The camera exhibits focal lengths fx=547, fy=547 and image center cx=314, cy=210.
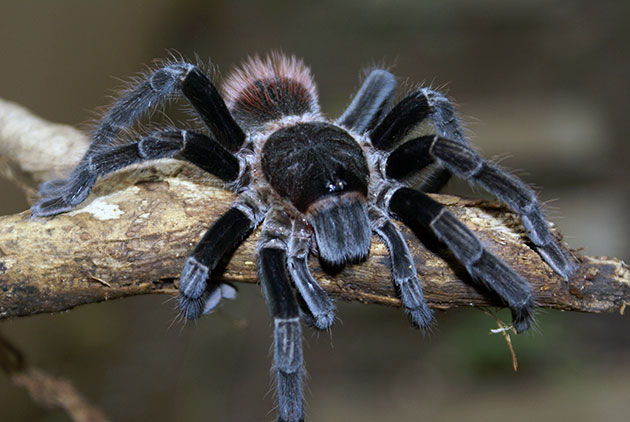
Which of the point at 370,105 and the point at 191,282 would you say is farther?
the point at 370,105

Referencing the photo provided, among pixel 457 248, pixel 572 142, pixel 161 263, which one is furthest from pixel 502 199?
pixel 572 142

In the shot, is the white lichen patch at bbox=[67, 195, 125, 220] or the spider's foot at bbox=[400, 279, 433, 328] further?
the white lichen patch at bbox=[67, 195, 125, 220]

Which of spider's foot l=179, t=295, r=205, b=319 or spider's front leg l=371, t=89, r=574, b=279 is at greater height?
spider's front leg l=371, t=89, r=574, b=279

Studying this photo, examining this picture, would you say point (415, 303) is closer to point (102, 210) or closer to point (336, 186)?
point (336, 186)

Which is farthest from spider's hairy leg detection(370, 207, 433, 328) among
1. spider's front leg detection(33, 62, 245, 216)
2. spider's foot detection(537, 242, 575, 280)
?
spider's front leg detection(33, 62, 245, 216)

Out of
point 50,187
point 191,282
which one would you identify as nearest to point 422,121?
point 191,282

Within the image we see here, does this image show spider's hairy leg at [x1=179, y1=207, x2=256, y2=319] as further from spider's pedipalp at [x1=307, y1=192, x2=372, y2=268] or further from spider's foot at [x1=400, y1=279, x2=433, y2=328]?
spider's foot at [x1=400, y1=279, x2=433, y2=328]

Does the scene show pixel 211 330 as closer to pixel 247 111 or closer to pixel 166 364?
pixel 166 364

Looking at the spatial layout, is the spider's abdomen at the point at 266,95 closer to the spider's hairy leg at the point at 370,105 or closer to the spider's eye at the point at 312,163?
the spider's hairy leg at the point at 370,105
